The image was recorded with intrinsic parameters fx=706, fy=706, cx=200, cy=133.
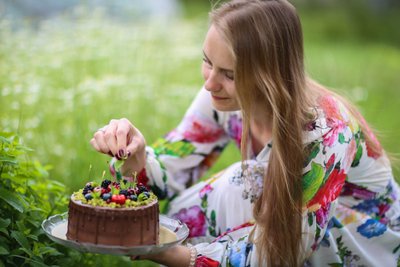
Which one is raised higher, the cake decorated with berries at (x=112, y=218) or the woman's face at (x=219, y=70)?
the woman's face at (x=219, y=70)

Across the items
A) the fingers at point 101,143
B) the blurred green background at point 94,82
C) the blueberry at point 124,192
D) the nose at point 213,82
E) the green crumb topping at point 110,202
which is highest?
the nose at point 213,82

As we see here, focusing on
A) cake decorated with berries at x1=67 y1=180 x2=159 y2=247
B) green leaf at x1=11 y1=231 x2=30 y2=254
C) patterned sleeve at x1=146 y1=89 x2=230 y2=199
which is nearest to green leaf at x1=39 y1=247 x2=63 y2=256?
green leaf at x1=11 y1=231 x2=30 y2=254

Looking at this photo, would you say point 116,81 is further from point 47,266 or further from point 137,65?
point 47,266

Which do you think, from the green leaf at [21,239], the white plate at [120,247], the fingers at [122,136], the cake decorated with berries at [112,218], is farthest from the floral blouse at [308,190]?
the green leaf at [21,239]

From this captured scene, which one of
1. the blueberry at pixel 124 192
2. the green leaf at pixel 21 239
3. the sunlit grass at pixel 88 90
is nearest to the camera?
the blueberry at pixel 124 192

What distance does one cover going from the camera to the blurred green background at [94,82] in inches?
148

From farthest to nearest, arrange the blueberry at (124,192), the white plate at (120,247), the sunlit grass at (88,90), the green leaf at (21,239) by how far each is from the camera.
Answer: the sunlit grass at (88,90) → the green leaf at (21,239) → the blueberry at (124,192) → the white plate at (120,247)

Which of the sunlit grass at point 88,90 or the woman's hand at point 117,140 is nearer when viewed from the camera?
the woman's hand at point 117,140

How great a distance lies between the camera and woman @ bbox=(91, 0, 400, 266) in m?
2.28

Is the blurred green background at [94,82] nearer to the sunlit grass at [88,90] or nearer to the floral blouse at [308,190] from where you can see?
the sunlit grass at [88,90]

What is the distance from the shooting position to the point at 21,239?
2234 mm

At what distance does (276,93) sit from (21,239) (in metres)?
0.94

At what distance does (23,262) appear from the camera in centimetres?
229

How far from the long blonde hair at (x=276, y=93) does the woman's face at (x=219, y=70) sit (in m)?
0.03
